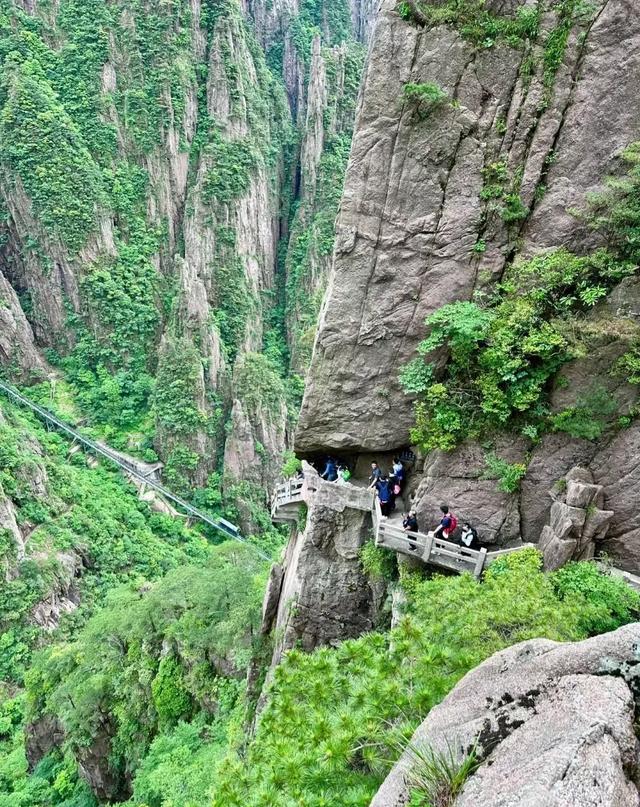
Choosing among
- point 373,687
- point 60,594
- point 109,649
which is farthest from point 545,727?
point 60,594

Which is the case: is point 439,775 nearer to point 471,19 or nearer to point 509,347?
point 509,347

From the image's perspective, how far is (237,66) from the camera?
247 feet

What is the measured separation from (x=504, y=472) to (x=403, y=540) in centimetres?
231

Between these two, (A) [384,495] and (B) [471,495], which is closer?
(B) [471,495]

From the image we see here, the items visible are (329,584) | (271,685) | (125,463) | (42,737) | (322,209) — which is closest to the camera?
(271,685)

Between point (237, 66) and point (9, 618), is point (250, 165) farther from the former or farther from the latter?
point (9, 618)

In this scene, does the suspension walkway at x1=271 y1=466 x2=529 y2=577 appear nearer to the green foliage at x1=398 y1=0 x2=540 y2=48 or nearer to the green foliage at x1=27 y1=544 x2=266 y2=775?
the green foliage at x1=27 y1=544 x2=266 y2=775

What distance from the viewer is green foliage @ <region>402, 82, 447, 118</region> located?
1023cm

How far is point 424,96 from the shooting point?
33.8 feet

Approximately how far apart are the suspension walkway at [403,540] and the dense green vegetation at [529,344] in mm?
1819

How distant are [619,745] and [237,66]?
89.9 meters

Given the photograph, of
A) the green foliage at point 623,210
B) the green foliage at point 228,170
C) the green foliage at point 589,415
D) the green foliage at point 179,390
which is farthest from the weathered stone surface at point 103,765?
the green foliage at point 228,170

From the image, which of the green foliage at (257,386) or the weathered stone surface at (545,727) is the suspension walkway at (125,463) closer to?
the green foliage at (257,386)

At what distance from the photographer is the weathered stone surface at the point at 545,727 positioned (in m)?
3.39
